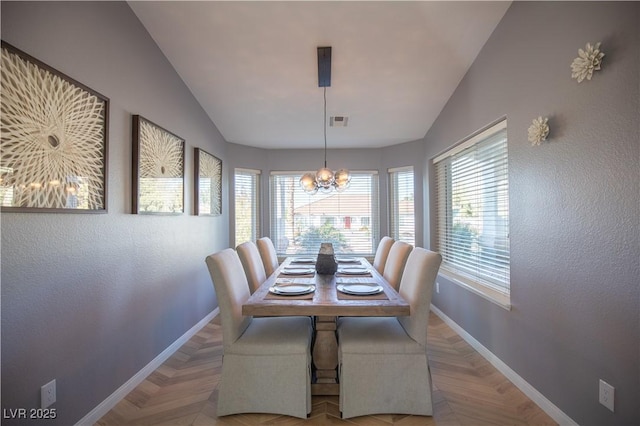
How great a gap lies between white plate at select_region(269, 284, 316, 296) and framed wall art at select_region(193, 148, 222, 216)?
160cm

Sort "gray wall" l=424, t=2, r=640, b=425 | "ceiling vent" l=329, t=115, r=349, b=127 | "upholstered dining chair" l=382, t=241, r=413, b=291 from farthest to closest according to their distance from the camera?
1. "ceiling vent" l=329, t=115, r=349, b=127
2. "upholstered dining chair" l=382, t=241, r=413, b=291
3. "gray wall" l=424, t=2, r=640, b=425

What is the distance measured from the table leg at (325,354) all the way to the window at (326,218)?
8.85 feet

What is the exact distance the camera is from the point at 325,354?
6.81ft

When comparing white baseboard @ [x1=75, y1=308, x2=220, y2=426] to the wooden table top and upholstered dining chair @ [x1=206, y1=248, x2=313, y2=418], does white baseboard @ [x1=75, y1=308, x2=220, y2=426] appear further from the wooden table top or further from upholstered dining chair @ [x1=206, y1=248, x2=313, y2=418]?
the wooden table top

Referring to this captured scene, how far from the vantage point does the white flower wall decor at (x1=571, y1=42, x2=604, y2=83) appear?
1488 mm

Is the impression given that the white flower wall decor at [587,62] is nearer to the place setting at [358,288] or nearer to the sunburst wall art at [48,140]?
the place setting at [358,288]

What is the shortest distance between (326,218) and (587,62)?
359 centimetres

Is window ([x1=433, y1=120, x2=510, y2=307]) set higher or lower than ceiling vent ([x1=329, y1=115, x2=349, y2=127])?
lower

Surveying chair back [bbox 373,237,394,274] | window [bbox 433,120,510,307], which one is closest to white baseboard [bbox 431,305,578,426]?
window [bbox 433,120,510,307]

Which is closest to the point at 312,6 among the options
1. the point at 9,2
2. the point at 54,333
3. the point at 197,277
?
the point at 9,2

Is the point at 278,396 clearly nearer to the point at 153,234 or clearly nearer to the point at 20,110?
the point at 153,234

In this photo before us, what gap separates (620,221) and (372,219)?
11.2 ft

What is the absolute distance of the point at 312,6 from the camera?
87.9 inches

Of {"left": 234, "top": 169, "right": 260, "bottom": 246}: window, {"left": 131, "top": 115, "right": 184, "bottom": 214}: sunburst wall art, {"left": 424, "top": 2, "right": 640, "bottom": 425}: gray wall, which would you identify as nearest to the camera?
{"left": 424, "top": 2, "right": 640, "bottom": 425}: gray wall
